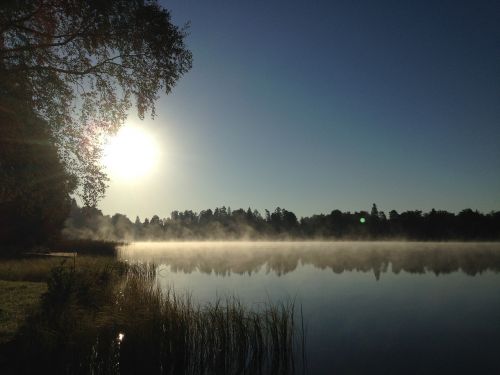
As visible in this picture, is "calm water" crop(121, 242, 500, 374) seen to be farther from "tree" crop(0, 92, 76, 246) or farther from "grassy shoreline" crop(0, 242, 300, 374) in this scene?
"tree" crop(0, 92, 76, 246)

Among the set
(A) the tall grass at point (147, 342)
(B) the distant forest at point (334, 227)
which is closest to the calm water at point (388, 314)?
(A) the tall grass at point (147, 342)

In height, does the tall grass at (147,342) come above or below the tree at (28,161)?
below

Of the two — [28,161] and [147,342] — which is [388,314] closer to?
[147,342]

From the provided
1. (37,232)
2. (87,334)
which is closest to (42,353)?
(87,334)

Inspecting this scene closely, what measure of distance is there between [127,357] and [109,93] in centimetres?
993

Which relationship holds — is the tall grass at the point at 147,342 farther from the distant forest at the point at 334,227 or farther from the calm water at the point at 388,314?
the distant forest at the point at 334,227

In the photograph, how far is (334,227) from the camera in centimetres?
13838

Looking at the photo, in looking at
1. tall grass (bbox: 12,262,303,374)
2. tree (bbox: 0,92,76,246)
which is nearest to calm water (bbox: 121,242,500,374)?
tall grass (bbox: 12,262,303,374)

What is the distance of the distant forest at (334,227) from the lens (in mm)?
108188

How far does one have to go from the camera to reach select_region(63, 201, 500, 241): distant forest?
108 m

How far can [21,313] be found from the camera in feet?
40.6

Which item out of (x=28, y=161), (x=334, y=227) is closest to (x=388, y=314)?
(x=28, y=161)

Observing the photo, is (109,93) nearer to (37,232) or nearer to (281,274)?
(281,274)

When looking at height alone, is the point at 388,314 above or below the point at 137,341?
below
